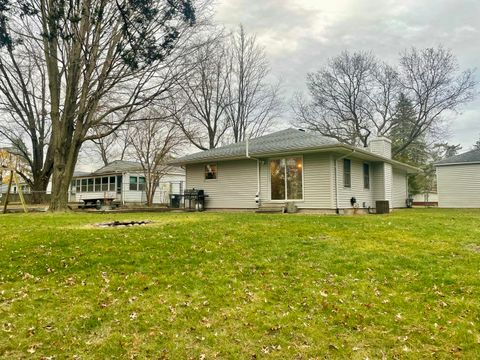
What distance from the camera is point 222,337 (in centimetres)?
336

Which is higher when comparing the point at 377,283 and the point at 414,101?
the point at 414,101

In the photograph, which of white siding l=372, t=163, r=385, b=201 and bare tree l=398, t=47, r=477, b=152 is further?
bare tree l=398, t=47, r=477, b=152

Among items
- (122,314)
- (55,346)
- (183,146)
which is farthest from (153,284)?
(183,146)

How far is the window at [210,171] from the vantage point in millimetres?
16469

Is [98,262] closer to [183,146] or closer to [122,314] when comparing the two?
[122,314]

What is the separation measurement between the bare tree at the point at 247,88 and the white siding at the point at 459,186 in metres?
13.7

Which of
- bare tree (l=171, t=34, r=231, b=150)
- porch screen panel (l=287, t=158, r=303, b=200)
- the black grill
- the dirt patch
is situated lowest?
the dirt patch

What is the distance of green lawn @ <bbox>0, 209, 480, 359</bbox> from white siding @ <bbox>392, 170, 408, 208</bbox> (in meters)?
15.2

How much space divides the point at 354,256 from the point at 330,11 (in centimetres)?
998

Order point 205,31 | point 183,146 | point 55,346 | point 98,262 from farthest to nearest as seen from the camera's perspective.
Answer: point 183,146 → point 205,31 → point 98,262 → point 55,346

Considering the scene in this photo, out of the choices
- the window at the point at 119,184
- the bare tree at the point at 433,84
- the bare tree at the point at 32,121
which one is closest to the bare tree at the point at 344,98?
the bare tree at the point at 433,84

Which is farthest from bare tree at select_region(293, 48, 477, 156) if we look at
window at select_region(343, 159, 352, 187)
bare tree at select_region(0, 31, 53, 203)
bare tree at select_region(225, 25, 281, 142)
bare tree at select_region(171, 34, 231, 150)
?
bare tree at select_region(0, 31, 53, 203)

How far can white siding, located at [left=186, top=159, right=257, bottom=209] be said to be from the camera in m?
15.2

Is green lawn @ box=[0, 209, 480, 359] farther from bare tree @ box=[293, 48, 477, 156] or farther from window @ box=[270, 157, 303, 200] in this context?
bare tree @ box=[293, 48, 477, 156]
